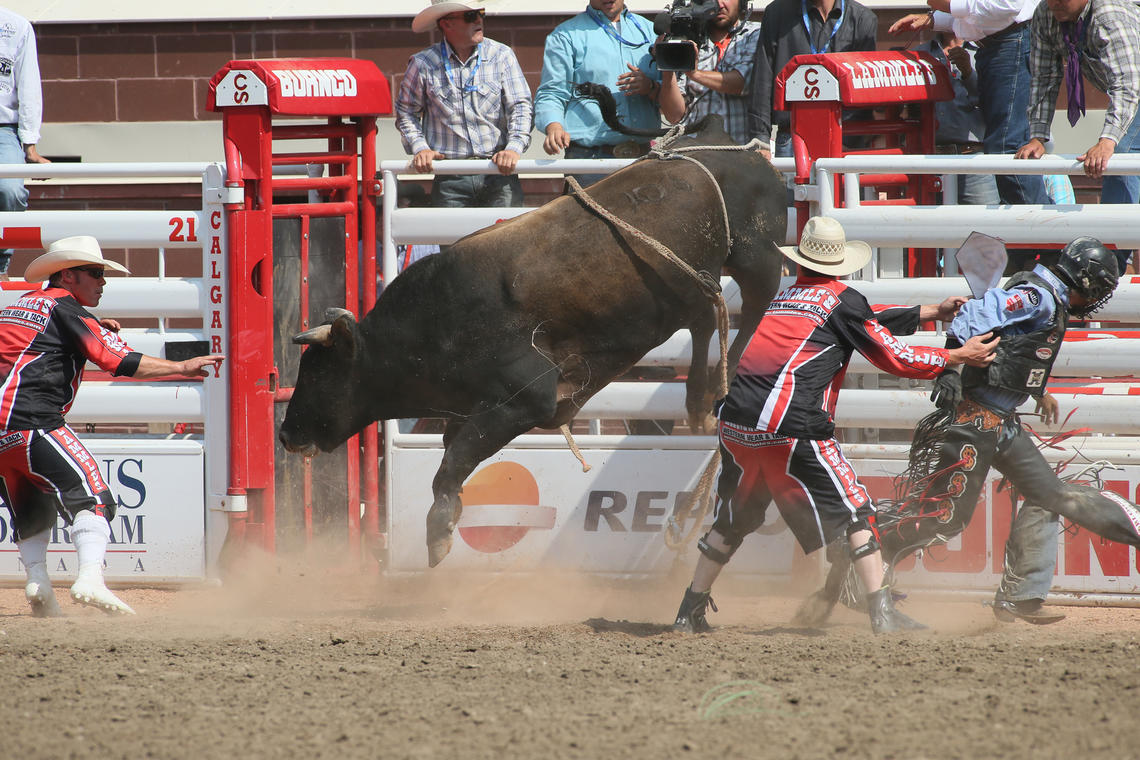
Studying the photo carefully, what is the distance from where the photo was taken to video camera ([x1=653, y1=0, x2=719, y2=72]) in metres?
6.24

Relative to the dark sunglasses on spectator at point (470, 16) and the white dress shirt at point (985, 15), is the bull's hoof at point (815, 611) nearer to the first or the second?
the white dress shirt at point (985, 15)

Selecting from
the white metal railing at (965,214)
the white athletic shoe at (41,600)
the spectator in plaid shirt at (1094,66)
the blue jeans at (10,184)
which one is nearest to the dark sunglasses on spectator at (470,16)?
the white metal railing at (965,214)

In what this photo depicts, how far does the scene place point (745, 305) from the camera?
19.2 ft

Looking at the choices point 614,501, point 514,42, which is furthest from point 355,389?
point 514,42

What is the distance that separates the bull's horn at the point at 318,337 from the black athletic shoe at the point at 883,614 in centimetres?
248

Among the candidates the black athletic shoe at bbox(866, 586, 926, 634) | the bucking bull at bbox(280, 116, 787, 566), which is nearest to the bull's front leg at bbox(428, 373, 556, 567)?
the bucking bull at bbox(280, 116, 787, 566)

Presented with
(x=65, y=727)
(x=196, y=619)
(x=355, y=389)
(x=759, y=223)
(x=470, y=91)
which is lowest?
(x=196, y=619)

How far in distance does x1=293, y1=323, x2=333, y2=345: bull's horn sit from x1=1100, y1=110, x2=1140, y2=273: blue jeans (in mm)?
3753

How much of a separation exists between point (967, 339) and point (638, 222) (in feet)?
4.63

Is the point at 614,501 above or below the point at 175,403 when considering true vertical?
below

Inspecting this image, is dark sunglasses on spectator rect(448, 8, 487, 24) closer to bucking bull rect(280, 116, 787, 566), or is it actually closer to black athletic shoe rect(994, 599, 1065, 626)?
bucking bull rect(280, 116, 787, 566)

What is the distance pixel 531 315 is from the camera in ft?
17.3

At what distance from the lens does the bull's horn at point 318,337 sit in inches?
213

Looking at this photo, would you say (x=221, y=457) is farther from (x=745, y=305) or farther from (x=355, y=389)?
(x=745, y=305)
